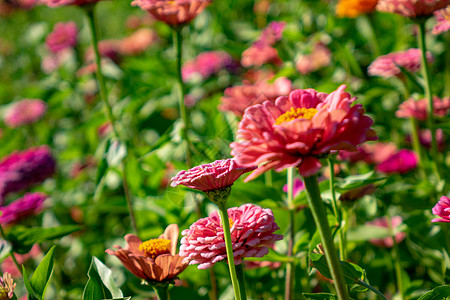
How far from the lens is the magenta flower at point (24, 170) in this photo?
1.31 meters

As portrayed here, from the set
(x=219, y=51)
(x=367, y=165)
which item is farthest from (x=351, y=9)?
(x=219, y=51)

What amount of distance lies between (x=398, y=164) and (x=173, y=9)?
24.9 inches

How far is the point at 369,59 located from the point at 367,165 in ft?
1.57

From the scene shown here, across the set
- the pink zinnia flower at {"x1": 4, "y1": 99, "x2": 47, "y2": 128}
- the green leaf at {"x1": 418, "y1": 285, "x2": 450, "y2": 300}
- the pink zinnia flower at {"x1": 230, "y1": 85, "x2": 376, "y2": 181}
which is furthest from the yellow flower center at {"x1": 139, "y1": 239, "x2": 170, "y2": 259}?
the pink zinnia flower at {"x1": 4, "y1": 99, "x2": 47, "y2": 128}

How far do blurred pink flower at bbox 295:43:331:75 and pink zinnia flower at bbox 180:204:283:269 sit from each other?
0.95 meters

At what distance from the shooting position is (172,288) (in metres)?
0.93

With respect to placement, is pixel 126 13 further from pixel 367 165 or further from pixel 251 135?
pixel 251 135

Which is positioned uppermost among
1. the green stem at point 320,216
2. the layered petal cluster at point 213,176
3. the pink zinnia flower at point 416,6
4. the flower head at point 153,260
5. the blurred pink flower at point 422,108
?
the pink zinnia flower at point 416,6

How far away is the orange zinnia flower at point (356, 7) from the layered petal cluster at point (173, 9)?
22.8 inches

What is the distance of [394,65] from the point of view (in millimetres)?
1041

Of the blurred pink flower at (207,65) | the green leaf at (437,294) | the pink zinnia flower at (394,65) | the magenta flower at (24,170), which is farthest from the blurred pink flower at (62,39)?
the green leaf at (437,294)

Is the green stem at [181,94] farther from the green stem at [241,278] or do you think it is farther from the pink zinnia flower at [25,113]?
the pink zinnia flower at [25,113]

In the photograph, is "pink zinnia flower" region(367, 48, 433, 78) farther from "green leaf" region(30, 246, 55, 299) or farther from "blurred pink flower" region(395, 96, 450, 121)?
"green leaf" region(30, 246, 55, 299)

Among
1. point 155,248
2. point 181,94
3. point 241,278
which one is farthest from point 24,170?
point 241,278
